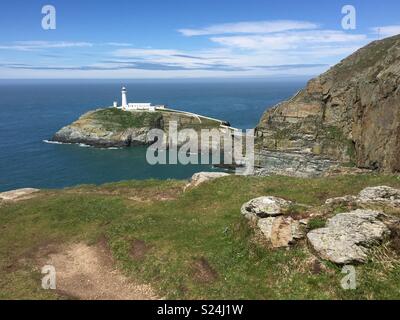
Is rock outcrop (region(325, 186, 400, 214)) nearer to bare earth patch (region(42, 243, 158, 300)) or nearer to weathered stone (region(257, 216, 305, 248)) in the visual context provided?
weathered stone (region(257, 216, 305, 248))

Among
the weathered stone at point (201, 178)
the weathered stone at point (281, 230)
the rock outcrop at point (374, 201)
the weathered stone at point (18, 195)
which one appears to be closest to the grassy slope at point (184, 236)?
the weathered stone at point (281, 230)

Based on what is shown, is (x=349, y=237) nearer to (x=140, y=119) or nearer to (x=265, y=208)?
(x=265, y=208)

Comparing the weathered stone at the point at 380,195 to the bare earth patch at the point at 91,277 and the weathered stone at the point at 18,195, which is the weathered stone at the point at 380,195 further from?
the weathered stone at the point at 18,195

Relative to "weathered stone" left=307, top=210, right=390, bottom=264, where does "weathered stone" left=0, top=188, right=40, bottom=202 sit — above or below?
below

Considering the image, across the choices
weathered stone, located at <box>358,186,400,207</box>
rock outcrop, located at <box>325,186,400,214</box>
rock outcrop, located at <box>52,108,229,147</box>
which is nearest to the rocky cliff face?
weathered stone, located at <box>358,186,400,207</box>

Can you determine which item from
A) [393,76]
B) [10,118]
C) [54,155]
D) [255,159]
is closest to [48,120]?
[10,118]

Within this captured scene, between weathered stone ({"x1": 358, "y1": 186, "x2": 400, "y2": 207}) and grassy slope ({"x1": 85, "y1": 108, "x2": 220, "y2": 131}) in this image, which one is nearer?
weathered stone ({"x1": 358, "y1": 186, "x2": 400, "y2": 207})
